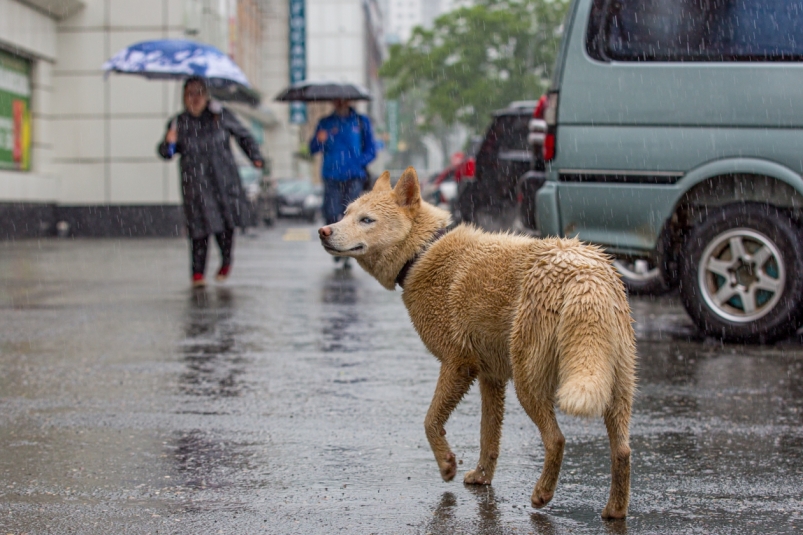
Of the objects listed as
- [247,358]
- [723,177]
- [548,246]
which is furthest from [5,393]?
[723,177]

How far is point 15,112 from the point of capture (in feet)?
68.4

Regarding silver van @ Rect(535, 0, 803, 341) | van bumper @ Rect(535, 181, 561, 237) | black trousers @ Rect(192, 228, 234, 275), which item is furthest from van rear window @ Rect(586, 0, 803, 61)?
black trousers @ Rect(192, 228, 234, 275)

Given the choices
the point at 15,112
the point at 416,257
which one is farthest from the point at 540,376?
the point at 15,112

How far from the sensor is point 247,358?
706cm

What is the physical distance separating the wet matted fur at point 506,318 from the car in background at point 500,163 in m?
11.7

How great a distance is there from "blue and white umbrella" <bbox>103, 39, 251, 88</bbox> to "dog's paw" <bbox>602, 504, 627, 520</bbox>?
10.1 meters

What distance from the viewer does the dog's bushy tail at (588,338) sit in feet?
10.9

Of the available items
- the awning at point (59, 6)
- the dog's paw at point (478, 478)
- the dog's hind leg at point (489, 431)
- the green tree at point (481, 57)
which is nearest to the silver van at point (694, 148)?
the dog's hind leg at point (489, 431)

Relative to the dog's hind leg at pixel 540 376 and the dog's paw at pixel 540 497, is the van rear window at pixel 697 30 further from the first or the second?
the dog's paw at pixel 540 497

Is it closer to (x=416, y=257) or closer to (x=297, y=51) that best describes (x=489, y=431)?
(x=416, y=257)

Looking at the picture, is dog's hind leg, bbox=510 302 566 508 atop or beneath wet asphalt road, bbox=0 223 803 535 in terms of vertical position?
atop

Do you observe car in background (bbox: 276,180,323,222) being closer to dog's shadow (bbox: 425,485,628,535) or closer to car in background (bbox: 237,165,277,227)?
car in background (bbox: 237,165,277,227)

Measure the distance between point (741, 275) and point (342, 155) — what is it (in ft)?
21.0

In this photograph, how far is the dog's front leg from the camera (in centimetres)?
390
